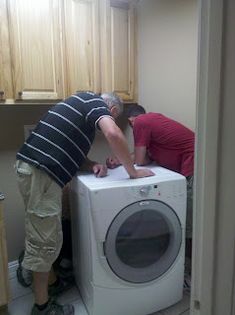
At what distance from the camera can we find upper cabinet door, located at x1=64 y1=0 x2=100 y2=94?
1892 millimetres

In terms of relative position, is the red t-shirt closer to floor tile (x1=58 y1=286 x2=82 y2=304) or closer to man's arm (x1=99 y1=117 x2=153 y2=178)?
man's arm (x1=99 y1=117 x2=153 y2=178)

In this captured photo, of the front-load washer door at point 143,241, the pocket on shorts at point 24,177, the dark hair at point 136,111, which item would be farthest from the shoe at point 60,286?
the dark hair at point 136,111

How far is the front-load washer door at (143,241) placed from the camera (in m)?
1.48

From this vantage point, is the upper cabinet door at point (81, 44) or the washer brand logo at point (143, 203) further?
the upper cabinet door at point (81, 44)

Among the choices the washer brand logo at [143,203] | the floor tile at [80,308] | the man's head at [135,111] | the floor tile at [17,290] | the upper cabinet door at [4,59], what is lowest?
the floor tile at [17,290]

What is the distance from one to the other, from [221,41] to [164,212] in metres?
1.22

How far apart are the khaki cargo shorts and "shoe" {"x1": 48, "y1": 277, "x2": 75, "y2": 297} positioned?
36 centimetres

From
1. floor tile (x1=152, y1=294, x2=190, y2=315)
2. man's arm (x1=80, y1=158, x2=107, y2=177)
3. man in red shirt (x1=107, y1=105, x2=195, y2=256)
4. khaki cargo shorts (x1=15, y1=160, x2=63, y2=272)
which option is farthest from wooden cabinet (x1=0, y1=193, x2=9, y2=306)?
floor tile (x1=152, y1=294, x2=190, y2=315)

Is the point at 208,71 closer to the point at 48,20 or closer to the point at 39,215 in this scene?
the point at 39,215

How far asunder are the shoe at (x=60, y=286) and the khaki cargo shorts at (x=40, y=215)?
361 mm

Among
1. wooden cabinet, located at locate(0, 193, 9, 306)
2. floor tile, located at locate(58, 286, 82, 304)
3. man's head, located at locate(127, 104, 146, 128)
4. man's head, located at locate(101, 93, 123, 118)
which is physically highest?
man's head, located at locate(101, 93, 123, 118)

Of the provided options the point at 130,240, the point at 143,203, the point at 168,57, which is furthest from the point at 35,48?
the point at 130,240

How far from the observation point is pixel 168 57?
2.07m

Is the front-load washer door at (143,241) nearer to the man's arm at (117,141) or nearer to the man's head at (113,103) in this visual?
the man's arm at (117,141)
